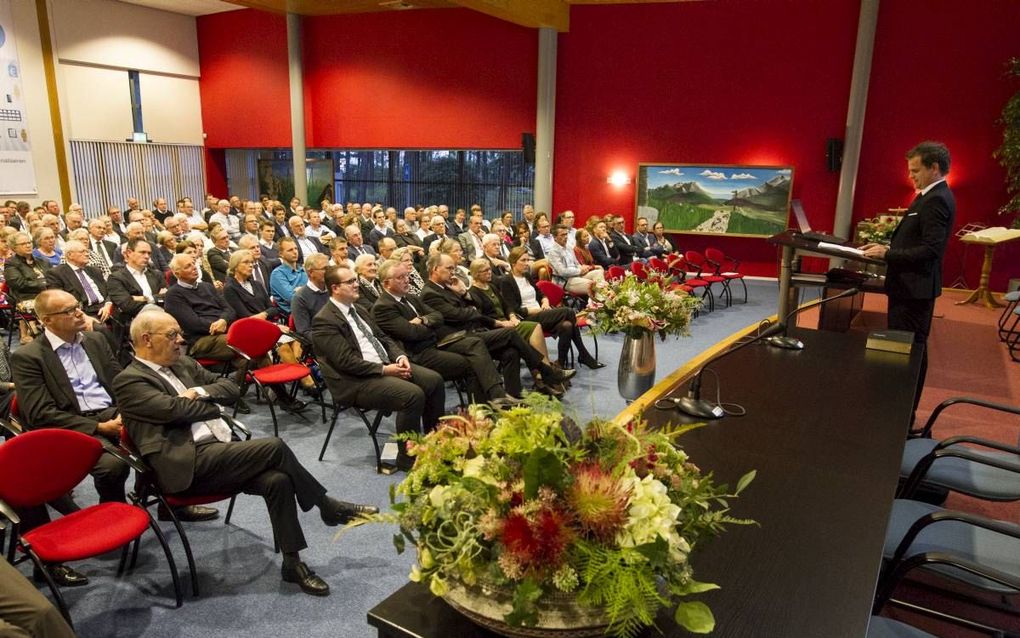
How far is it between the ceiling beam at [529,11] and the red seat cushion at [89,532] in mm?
8847

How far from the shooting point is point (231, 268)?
5723mm

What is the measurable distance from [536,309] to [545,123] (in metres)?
7.10

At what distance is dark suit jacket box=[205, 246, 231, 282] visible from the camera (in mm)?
6926

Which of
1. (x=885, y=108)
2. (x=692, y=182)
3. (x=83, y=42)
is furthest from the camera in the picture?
(x=83, y=42)

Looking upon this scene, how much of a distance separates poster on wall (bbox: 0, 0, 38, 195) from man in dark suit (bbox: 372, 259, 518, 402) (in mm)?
11370

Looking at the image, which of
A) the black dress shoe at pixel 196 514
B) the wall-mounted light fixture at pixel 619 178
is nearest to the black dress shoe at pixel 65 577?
the black dress shoe at pixel 196 514

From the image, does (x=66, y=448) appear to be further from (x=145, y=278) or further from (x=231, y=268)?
(x=145, y=278)

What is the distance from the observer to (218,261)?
22.7 ft

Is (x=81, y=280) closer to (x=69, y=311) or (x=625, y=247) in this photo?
(x=69, y=311)

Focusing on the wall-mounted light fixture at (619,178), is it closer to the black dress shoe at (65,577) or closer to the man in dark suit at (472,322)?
the man in dark suit at (472,322)

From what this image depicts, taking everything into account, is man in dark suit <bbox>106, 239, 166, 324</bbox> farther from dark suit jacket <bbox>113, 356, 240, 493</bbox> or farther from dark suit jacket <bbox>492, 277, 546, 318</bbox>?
dark suit jacket <bbox>113, 356, 240, 493</bbox>

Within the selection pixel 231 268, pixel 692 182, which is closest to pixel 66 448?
pixel 231 268

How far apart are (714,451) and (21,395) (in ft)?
10.2

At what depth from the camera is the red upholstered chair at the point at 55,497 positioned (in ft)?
8.14
